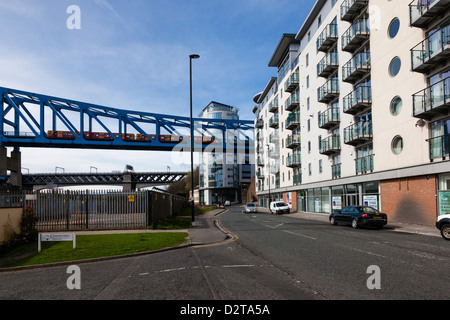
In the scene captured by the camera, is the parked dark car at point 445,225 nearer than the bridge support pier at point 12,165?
Yes

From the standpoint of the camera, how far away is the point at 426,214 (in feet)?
62.3

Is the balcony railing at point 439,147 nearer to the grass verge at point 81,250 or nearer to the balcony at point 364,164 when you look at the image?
the balcony at point 364,164

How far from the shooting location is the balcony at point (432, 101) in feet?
56.4

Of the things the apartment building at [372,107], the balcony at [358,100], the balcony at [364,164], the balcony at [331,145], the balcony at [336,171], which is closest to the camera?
the apartment building at [372,107]

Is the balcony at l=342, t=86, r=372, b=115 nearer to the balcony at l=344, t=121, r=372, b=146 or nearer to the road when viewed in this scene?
the balcony at l=344, t=121, r=372, b=146

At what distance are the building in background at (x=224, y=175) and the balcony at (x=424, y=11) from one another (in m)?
99.6

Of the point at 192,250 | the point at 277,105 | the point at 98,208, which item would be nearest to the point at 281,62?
the point at 277,105

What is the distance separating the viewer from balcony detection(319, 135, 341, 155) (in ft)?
100

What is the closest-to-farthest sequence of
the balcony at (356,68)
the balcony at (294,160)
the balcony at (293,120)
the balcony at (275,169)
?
the balcony at (356,68) → the balcony at (294,160) → the balcony at (293,120) → the balcony at (275,169)

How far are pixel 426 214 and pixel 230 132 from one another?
→ 87289 mm

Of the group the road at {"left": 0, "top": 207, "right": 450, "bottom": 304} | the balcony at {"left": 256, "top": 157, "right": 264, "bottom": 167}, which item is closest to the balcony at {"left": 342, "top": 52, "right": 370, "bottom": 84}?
the road at {"left": 0, "top": 207, "right": 450, "bottom": 304}

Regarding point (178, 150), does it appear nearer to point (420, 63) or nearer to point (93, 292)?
point (420, 63)

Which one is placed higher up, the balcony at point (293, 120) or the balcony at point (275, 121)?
the balcony at point (275, 121)

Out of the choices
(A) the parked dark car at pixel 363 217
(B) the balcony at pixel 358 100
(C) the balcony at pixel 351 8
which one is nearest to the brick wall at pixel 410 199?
(A) the parked dark car at pixel 363 217
